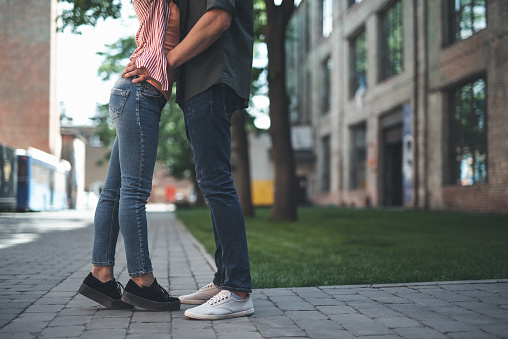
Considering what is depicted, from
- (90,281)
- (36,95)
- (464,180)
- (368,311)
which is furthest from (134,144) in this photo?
(36,95)

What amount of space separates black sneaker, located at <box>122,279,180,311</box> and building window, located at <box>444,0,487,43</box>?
53.1 feet

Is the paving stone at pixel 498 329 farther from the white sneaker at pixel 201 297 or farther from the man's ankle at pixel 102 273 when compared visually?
the man's ankle at pixel 102 273

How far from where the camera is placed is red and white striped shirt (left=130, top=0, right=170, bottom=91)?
304 centimetres

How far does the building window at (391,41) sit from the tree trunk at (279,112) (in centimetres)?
1118

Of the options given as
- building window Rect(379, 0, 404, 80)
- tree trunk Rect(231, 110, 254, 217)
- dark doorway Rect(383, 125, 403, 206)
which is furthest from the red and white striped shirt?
dark doorway Rect(383, 125, 403, 206)

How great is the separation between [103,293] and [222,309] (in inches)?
29.6

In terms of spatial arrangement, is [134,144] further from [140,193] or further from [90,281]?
[90,281]

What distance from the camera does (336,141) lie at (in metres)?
32.4

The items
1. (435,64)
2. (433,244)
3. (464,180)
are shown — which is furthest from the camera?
(435,64)

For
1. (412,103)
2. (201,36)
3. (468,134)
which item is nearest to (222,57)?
(201,36)

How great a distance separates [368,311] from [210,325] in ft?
3.07

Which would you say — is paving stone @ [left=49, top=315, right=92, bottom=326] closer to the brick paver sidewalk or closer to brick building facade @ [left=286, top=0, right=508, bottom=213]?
the brick paver sidewalk

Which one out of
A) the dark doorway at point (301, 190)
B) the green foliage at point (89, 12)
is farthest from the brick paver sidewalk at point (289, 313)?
the dark doorway at point (301, 190)

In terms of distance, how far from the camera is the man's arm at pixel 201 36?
291 cm
